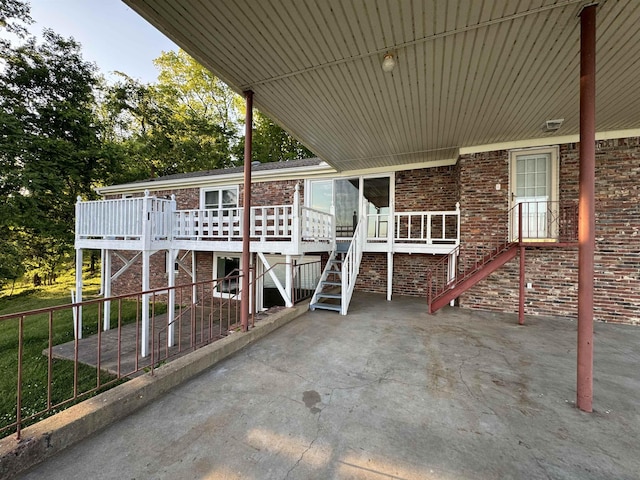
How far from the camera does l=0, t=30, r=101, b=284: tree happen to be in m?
9.53

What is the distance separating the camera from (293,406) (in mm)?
2482

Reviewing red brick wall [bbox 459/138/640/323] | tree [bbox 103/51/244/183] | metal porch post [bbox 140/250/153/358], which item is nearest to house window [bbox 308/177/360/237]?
red brick wall [bbox 459/138/640/323]

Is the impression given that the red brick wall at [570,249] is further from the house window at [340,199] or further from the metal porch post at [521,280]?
the house window at [340,199]

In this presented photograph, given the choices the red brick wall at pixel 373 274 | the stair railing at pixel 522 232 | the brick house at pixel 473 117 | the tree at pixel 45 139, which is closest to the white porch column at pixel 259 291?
the brick house at pixel 473 117

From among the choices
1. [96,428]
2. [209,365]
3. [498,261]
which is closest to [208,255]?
[209,365]

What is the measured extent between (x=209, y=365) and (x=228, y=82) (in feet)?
13.3

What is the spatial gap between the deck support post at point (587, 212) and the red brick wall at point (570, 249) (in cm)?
374

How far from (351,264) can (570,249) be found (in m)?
4.69

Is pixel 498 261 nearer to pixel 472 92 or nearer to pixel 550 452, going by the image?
pixel 472 92

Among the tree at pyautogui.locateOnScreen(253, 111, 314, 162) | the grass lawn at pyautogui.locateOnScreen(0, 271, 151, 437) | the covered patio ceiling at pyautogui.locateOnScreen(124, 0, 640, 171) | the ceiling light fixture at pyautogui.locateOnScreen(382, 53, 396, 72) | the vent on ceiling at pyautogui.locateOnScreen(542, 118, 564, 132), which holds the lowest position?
the grass lawn at pyautogui.locateOnScreen(0, 271, 151, 437)

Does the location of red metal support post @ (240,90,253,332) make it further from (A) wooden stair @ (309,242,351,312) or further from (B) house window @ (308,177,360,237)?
(B) house window @ (308,177,360,237)

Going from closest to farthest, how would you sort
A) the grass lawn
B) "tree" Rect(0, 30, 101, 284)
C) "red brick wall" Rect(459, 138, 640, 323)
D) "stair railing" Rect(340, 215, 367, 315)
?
the grass lawn
"red brick wall" Rect(459, 138, 640, 323)
"stair railing" Rect(340, 215, 367, 315)
"tree" Rect(0, 30, 101, 284)

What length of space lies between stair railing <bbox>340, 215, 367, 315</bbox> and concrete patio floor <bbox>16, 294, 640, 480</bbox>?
5.57 ft

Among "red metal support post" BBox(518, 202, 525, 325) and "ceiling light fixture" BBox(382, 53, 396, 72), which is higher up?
"ceiling light fixture" BBox(382, 53, 396, 72)
